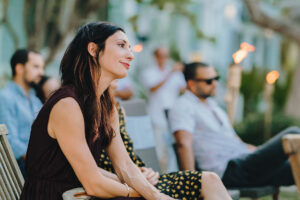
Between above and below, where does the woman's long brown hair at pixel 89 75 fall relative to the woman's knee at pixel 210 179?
above

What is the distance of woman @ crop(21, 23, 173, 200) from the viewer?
8.39 ft

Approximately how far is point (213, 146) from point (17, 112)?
1.96 m

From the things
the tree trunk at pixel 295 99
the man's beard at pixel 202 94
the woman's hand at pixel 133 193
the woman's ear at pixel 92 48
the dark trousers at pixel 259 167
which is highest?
the woman's ear at pixel 92 48

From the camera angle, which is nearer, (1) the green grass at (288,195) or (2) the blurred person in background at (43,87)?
(2) the blurred person in background at (43,87)

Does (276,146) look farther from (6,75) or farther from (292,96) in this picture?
(292,96)

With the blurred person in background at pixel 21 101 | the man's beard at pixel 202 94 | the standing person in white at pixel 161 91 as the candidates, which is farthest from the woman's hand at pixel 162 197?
the standing person in white at pixel 161 91

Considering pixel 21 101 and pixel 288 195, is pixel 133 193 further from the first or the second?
pixel 288 195

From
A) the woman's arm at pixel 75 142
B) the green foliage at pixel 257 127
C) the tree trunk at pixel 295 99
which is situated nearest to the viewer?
the woman's arm at pixel 75 142

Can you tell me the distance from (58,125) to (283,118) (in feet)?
30.9

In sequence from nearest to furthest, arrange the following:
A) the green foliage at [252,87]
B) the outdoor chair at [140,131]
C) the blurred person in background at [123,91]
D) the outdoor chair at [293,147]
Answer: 1. the outdoor chair at [293,147]
2. the outdoor chair at [140,131]
3. the blurred person in background at [123,91]
4. the green foliage at [252,87]

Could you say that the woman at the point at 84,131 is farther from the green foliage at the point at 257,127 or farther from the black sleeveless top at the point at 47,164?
the green foliage at the point at 257,127

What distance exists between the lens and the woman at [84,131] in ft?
8.39

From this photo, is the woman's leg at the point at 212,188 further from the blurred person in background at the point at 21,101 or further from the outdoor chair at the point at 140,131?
the blurred person in background at the point at 21,101

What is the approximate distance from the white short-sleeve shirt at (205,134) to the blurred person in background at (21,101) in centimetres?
139
